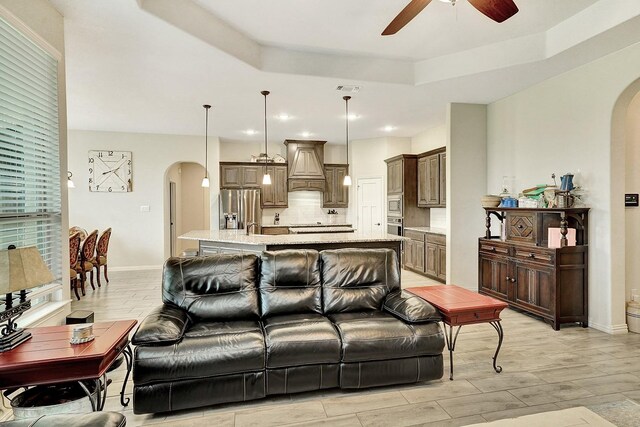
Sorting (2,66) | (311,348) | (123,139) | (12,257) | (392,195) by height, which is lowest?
(311,348)

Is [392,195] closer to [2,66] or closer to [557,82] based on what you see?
[557,82]

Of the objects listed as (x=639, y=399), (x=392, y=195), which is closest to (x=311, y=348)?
(x=639, y=399)

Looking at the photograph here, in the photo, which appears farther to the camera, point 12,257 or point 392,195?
point 392,195

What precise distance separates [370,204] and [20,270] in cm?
698

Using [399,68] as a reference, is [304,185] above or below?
below

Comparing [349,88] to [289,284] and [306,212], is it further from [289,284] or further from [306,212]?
[306,212]

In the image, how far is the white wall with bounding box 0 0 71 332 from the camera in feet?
7.82

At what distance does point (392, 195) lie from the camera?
7.62m

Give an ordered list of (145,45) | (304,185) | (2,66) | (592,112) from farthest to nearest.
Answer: (304,185) < (592,112) < (145,45) < (2,66)

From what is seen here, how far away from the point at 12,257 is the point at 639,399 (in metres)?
3.99

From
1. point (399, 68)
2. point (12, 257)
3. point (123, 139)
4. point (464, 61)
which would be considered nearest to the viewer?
point (12, 257)

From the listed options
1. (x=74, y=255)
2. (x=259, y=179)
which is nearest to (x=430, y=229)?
(x=259, y=179)

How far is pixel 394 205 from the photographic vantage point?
752 centimetres

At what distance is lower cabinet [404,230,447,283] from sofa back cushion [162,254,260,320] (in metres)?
3.94
